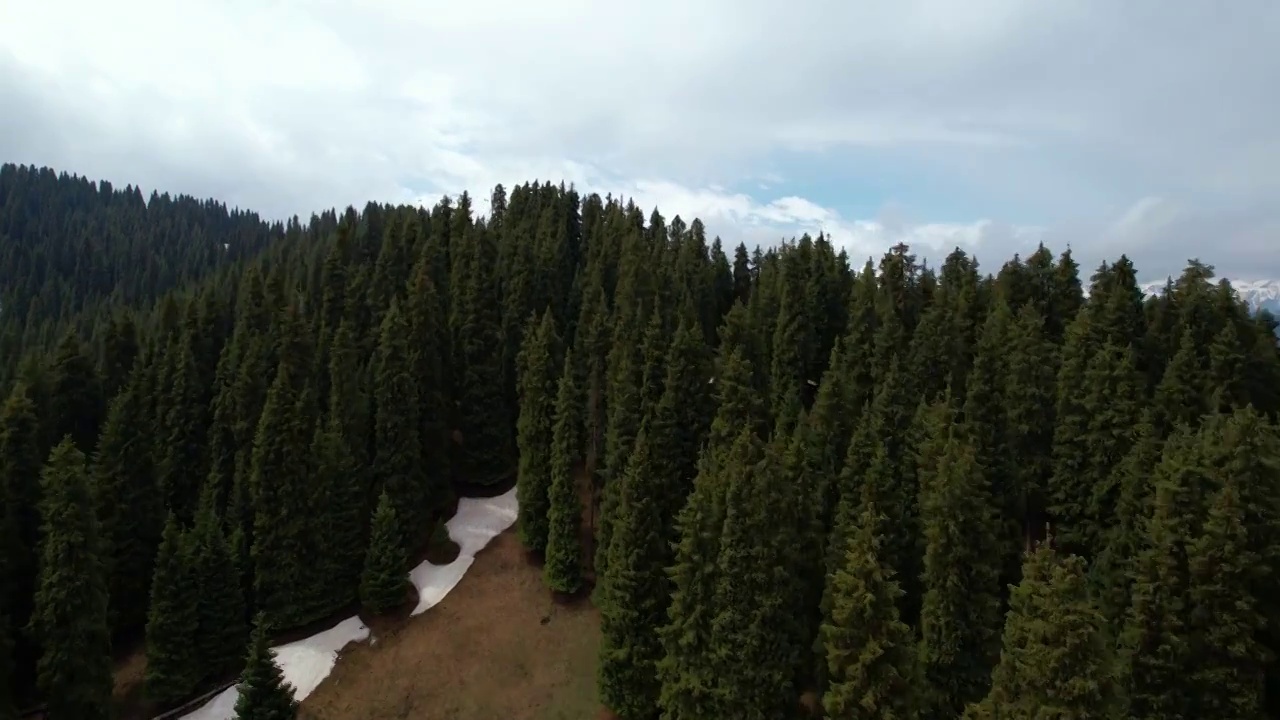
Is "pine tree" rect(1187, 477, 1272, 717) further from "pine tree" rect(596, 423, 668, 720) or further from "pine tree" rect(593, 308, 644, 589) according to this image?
"pine tree" rect(593, 308, 644, 589)

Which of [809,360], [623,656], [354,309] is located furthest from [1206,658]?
[354,309]

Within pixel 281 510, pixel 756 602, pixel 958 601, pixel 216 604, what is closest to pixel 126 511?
pixel 216 604

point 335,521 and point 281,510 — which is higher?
point 281,510

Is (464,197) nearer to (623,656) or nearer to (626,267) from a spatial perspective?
(626,267)

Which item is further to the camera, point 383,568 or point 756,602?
point 383,568

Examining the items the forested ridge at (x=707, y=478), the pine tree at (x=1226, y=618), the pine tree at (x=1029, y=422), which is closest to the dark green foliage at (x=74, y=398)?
the forested ridge at (x=707, y=478)

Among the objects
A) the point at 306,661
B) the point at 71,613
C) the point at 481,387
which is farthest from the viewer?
the point at 481,387

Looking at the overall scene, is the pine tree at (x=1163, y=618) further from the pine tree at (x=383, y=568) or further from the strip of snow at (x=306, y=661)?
the strip of snow at (x=306, y=661)

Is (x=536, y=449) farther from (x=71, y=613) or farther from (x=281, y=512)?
(x=71, y=613)
